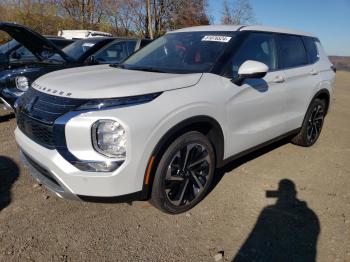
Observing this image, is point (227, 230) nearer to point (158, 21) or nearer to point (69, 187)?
point (69, 187)

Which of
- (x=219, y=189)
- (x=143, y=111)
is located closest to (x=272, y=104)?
(x=219, y=189)

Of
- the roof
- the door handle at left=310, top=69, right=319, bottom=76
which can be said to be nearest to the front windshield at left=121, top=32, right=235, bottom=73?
the roof

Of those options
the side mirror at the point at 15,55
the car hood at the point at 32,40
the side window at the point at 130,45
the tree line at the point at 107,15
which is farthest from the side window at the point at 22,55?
the tree line at the point at 107,15

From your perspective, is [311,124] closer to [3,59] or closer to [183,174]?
[183,174]

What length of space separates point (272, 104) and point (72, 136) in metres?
2.41

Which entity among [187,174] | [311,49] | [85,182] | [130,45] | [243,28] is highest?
[243,28]

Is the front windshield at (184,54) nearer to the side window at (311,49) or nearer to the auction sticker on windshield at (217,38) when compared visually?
the auction sticker on windshield at (217,38)

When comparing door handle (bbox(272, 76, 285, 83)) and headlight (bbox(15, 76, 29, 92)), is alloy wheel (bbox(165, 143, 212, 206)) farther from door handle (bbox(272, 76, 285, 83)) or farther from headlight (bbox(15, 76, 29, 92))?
headlight (bbox(15, 76, 29, 92))

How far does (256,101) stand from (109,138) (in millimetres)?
1815

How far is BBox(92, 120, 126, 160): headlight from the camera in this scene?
249 cm

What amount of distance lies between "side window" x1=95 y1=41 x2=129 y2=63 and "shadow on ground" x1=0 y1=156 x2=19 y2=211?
314 centimetres

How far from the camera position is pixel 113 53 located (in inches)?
282

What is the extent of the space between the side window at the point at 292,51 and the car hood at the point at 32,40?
12.4ft

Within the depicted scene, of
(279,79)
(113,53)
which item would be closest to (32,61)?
(113,53)
